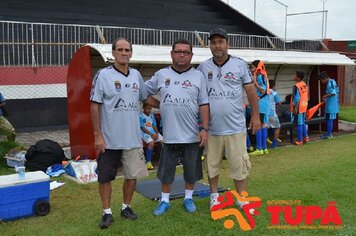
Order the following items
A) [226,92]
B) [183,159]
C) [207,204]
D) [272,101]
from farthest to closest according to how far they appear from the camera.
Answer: [272,101] < [207,204] < [183,159] < [226,92]

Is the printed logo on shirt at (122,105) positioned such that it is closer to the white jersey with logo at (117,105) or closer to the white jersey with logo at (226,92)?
the white jersey with logo at (117,105)

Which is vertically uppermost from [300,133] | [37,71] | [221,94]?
[37,71]

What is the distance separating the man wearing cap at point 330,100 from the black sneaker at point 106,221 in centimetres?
732

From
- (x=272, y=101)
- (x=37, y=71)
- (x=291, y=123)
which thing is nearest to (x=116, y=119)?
(x=272, y=101)

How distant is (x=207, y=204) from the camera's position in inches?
198

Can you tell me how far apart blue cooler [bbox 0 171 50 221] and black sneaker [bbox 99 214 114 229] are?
834 millimetres

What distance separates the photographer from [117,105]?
4242mm

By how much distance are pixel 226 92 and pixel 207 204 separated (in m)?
1.35

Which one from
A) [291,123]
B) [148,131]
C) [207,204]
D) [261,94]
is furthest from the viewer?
[291,123]

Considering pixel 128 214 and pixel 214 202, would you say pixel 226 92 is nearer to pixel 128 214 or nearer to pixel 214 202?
pixel 214 202

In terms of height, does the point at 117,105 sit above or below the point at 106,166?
above

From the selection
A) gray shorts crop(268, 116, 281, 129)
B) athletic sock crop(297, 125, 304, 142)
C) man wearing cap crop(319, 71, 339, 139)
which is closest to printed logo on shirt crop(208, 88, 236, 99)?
gray shorts crop(268, 116, 281, 129)

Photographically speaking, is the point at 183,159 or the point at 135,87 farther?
the point at 183,159

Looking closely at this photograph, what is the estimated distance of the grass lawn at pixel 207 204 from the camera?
4234 mm
